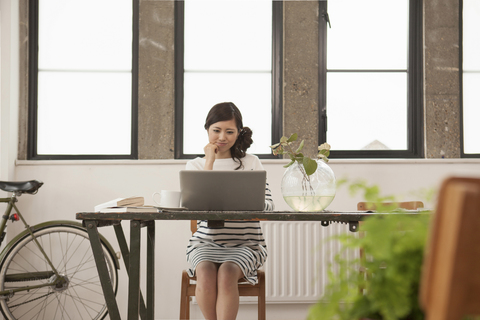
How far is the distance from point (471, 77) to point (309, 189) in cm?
212

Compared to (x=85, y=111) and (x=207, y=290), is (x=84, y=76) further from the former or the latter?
(x=207, y=290)

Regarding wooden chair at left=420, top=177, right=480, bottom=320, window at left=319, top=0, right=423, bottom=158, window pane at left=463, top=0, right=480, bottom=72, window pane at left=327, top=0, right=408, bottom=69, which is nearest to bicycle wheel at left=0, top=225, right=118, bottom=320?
window at left=319, top=0, right=423, bottom=158

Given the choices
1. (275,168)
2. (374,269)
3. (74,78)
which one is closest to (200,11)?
(74,78)

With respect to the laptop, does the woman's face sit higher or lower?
higher

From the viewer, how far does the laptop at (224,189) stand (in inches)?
56.9

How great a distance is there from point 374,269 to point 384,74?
277 cm

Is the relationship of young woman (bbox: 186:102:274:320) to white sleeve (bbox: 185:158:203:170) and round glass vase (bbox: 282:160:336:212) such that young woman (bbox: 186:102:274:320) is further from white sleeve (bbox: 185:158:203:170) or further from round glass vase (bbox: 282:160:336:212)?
round glass vase (bbox: 282:160:336:212)

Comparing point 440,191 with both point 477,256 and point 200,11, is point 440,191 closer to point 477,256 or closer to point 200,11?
point 477,256

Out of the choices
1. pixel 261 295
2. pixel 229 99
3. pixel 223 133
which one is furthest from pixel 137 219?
pixel 229 99

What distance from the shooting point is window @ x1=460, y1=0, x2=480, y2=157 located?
3029 millimetres

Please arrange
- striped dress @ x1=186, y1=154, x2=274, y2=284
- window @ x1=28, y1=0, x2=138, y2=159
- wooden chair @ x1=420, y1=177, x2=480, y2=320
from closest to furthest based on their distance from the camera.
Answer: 1. wooden chair @ x1=420, y1=177, x2=480, y2=320
2. striped dress @ x1=186, y1=154, x2=274, y2=284
3. window @ x1=28, y1=0, x2=138, y2=159

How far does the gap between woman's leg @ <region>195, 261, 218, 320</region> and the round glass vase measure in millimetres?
461

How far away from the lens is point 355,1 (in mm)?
3041

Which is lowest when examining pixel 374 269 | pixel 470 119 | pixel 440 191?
pixel 374 269
